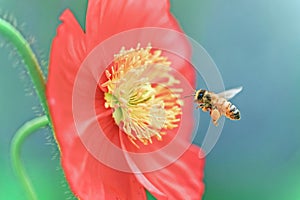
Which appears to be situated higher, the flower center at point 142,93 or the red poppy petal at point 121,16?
the red poppy petal at point 121,16

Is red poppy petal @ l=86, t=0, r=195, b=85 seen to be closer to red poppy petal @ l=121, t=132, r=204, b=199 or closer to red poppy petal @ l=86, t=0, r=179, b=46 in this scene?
red poppy petal @ l=86, t=0, r=179, b=46

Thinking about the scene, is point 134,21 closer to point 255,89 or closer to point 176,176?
point 176,176

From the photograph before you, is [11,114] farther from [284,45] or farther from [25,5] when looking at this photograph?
[284,45]

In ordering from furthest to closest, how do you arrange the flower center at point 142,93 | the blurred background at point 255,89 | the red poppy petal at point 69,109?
the blurred background at point 255,89
the flower center at point 142,93
the red poppy petal at point 69,109

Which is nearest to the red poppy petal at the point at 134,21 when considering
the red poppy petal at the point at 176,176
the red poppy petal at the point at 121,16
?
the red poppy petal at the point at 121,16

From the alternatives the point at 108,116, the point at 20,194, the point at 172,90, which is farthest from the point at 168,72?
the point at 20,194

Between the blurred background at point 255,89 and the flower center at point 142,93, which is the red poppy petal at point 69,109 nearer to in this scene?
the flower center at point 142,93
